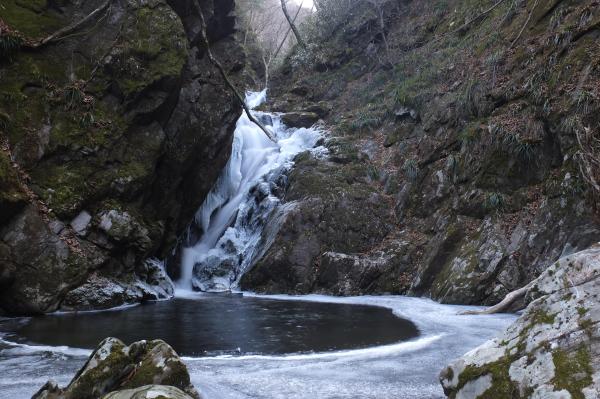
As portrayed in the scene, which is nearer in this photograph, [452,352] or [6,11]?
[452,352]

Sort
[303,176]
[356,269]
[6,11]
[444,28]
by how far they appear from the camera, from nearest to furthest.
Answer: [6,11]
[356,269]
[303,176]
[444,28]

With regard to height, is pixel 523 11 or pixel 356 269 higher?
pixel 523 11

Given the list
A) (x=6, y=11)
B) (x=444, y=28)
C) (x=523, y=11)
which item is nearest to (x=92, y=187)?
(x=6, y=11)

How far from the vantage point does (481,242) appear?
11023 millimetres

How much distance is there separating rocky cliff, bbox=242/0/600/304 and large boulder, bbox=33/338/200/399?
734 centimetres

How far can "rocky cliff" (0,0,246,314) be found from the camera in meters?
10.4

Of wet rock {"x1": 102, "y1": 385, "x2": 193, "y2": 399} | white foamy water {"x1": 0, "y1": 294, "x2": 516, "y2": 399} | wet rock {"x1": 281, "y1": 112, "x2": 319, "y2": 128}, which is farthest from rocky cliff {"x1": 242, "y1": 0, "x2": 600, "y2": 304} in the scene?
wet rock {"x1": 102, "y1": 385, "x2": 193, "y2": 399}

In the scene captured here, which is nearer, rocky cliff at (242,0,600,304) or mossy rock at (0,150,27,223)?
mossy rock at (0,150,27,223)

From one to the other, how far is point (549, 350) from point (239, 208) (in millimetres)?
14186

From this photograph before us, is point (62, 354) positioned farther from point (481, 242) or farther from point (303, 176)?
point (303, 176)

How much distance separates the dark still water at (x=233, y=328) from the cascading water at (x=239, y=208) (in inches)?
166

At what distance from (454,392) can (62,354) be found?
17.4 ft

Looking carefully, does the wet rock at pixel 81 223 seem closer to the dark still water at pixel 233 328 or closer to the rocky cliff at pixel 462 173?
the dark still water at pixel 233 328

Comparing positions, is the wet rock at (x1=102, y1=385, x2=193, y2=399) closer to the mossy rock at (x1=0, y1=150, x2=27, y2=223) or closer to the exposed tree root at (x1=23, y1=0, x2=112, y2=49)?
the mossy rock at (x1=0, y1=150, x2=27, y2=223)
